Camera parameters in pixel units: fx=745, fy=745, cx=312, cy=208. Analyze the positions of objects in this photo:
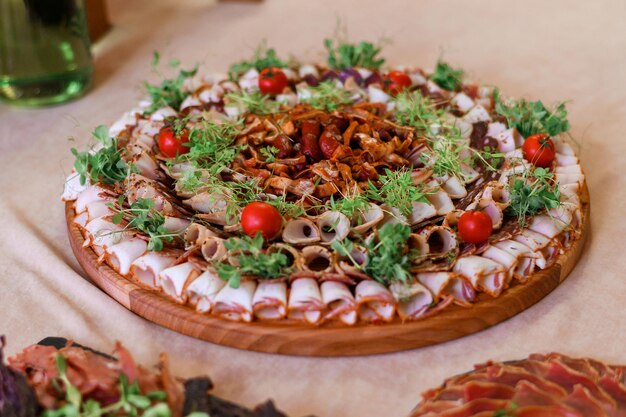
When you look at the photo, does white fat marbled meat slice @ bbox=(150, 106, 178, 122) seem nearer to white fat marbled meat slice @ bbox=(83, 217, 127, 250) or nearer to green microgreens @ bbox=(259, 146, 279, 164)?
green microgreens @ bbox=(259, 146, 279, 164)

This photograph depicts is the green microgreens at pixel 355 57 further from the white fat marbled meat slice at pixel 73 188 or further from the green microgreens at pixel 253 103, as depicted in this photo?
the white fat marbled meat slice at pixel 73 188

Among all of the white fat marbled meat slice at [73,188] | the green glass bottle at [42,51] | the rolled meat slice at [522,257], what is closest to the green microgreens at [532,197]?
the rolled meat slice at [522,257]

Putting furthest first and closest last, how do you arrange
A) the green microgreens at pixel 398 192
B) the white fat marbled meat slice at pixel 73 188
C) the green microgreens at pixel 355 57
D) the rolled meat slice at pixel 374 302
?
the green microgreens at pixel 355 57 < the white fat marbled meat slice at pixel 73 188 < the green microgreens at pixel 398 192 < the rolled meat slice at pixel 374 302

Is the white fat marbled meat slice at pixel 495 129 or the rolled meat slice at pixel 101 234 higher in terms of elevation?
the white fat marbled meat slice at pixel 495 129

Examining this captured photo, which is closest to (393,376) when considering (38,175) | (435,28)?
(38,175)

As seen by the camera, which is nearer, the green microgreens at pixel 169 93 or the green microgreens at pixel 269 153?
the green microgreens at pixel 269 153

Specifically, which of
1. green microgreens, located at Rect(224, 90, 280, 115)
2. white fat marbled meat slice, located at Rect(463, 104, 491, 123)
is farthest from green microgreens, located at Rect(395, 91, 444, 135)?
green microgreens, located at Rect(224, 90, 280, 115)

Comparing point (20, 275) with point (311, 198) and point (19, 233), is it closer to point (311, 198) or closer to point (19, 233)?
point (19, 233)

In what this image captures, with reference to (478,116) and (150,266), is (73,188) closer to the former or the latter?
(150,266)
